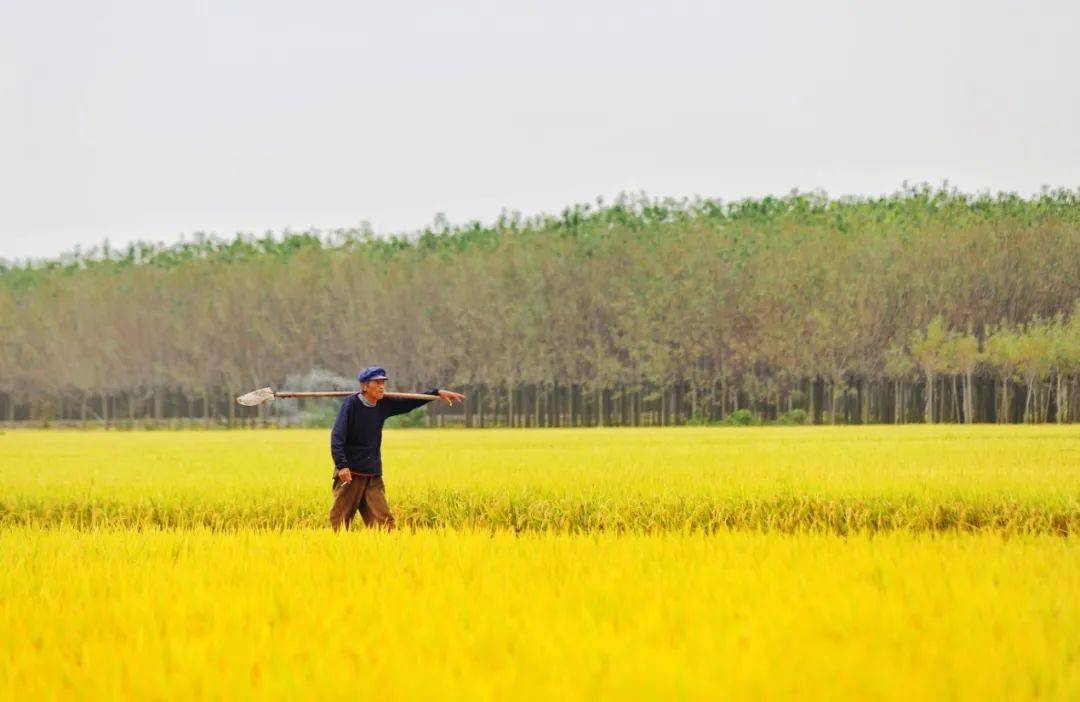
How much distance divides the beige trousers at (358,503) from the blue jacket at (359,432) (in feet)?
0.53

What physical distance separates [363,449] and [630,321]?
58473 mm

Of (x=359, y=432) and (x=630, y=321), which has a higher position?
(x=630, y=321)

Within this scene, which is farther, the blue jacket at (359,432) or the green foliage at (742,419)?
the green foliage at (742,419)

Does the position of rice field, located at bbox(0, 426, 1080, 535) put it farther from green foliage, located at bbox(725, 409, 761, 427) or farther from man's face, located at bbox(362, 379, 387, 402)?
green foliage, located at bbox(725, 409, 761, 427)

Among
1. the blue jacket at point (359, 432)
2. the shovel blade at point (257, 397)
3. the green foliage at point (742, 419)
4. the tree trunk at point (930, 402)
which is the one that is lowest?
the green foliage at point (742, 419)

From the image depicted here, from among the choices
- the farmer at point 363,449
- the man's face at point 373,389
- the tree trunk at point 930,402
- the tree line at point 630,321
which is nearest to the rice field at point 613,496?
the farmer at point 363,449

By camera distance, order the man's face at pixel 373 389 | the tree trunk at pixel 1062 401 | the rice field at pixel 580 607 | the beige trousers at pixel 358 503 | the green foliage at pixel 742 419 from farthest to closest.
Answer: the green foliage at pixel 742 419
the tree trunk at pixel 1062 401
the beige trousers at pixel 358 503
the man's face at pixel 373 389
the rice field at pixel 580 607

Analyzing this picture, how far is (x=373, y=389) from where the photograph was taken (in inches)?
459

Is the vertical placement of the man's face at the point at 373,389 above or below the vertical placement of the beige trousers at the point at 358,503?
above

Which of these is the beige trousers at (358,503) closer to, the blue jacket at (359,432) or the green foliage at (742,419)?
the blue jacket at (359,432)

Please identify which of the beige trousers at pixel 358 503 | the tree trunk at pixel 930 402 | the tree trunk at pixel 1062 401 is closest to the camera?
the beige trousers at pixel 358 503

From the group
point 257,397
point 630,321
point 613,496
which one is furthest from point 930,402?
point 257,397

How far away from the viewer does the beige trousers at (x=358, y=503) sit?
469 inches

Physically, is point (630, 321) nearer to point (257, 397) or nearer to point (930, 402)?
point (930, 402)
